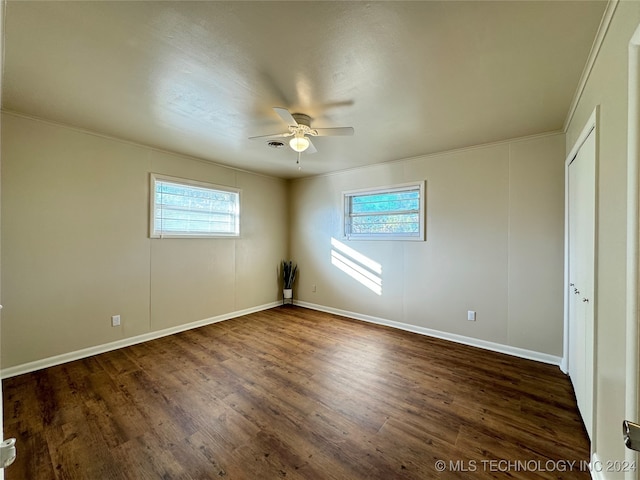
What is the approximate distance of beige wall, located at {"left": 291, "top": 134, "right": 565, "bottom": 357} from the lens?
9.91 feet

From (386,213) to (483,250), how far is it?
1.44m

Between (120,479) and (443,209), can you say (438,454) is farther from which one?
(443,209)

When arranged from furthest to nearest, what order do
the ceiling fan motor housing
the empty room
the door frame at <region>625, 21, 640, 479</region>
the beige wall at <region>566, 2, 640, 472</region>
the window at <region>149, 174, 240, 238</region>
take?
the window at <region>149, 174, 240, 238</region>, the ceiling fan motor housing, the empty room, the beige wall at <region>566, 2, 640, 472</region>, the door frame at <region>625, 21, 640, 479</region>

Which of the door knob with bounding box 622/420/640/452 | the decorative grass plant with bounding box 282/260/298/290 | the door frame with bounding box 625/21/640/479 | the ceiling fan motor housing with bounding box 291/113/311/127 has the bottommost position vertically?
the decorative grass plant with bounding box 282/260/298/290

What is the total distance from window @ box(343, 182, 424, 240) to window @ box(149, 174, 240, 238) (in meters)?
1.95

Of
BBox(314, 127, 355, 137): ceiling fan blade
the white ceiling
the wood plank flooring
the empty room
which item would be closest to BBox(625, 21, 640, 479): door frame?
the empty room

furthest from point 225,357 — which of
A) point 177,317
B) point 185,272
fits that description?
point 185,272

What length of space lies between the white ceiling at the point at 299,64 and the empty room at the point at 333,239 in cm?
2

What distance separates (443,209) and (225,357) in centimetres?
328

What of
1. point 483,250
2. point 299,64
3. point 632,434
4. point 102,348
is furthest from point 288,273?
point 632,434

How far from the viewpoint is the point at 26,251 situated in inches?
108

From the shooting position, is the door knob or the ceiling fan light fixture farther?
the ceiling fan light fixture

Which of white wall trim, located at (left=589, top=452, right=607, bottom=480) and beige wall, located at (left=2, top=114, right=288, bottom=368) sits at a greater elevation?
beige wall, located at (left=2, top=114, right=288, bottom=368)

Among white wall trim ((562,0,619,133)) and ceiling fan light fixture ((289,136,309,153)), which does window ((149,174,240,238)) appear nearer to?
ceiling fan light fixture ((289,136,309,153))
